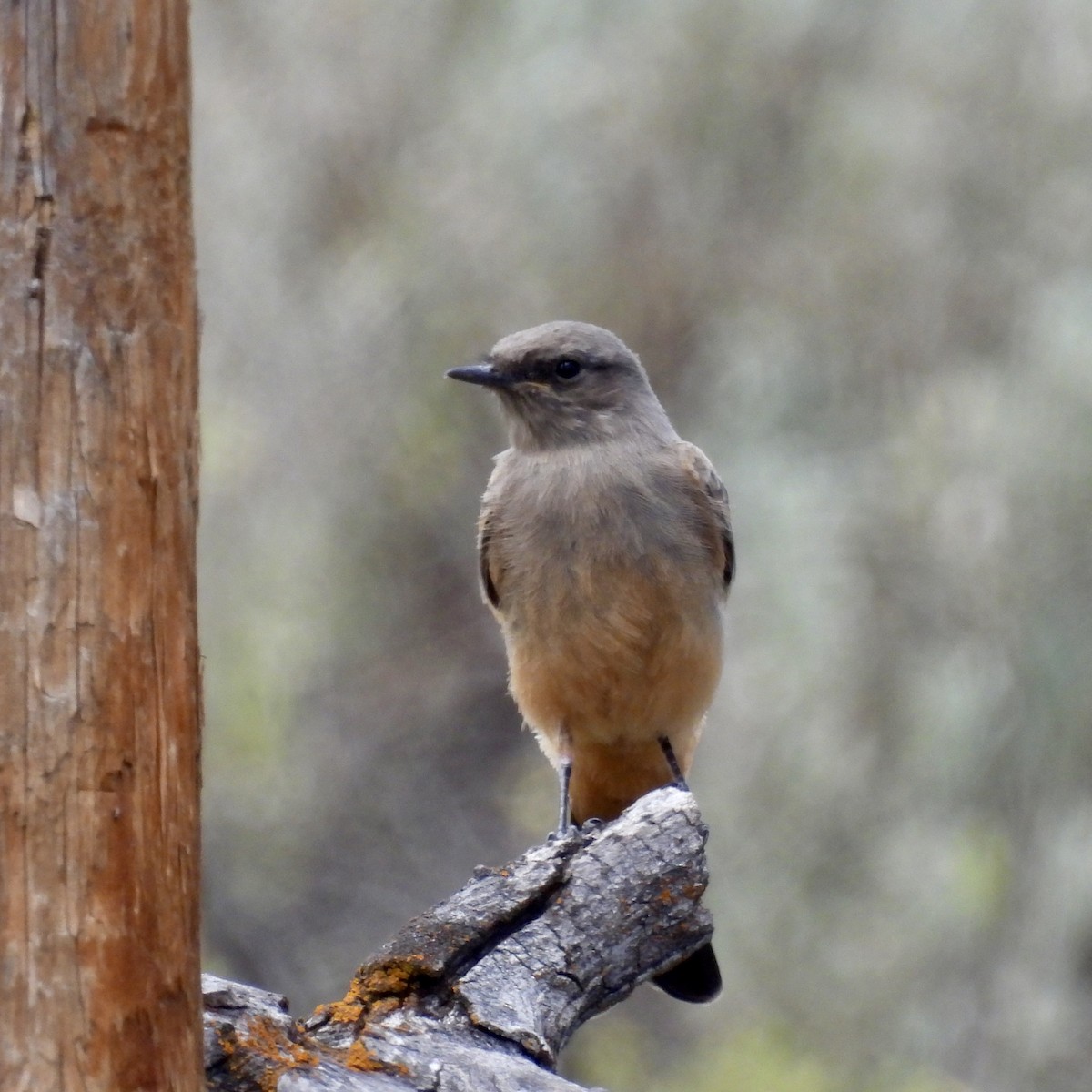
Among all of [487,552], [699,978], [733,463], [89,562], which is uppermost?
[89,562]

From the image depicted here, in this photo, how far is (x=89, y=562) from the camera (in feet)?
8.47

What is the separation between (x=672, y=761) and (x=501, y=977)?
2.07m

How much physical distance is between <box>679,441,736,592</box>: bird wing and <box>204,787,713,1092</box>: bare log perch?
4.30 feet

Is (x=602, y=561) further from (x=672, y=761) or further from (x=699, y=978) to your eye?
(x=699, y=978)

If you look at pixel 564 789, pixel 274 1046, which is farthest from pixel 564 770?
pixel 274 1046

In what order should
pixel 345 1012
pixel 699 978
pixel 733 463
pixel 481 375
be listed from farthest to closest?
pixel 733 463
pixel 481 375
pixel 699 978
pixel 345 1012

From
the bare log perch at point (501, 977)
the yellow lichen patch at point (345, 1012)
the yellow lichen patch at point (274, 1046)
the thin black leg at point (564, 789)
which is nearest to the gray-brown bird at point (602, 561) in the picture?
the thin black leg at point (564, 789)

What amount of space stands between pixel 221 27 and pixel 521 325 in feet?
7.43

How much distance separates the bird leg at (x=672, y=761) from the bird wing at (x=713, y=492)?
62 cm

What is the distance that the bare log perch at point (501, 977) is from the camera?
323 cm

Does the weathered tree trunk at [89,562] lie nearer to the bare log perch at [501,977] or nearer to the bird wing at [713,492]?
the bare log perch at [501,977]

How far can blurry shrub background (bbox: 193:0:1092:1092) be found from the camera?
7.26 metres

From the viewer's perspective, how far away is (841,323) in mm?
7938

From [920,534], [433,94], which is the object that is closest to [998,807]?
[920,534]
